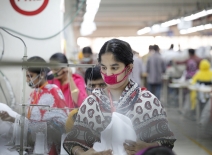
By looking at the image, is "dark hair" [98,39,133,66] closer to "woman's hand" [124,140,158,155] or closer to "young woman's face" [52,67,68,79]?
"woman's hand" [124,140,158,155]

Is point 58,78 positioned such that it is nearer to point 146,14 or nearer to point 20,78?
point 20,78

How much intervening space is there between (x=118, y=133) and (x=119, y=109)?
0.12 metres

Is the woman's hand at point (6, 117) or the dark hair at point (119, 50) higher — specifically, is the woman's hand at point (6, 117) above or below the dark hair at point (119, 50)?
below

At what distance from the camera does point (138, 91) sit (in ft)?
6.48

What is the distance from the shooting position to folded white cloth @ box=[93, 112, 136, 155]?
72.7 inches

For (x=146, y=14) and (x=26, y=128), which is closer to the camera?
(x=26, y=128)

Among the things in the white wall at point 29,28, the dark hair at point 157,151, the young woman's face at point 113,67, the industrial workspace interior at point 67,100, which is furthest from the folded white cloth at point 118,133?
the white wall at point 29,28

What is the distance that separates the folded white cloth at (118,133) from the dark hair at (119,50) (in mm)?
283

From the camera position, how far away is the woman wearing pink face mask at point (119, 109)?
6.24 ft

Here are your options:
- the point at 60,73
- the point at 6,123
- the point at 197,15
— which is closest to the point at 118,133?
the point at 6,123

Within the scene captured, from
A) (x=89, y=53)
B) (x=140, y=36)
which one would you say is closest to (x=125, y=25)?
(x=140, y=36)

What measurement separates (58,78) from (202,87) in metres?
5.53

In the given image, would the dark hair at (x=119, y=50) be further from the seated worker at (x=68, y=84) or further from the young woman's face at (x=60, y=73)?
the young woman's face at (x=60, y=73)

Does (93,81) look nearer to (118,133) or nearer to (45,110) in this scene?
(45,110)
